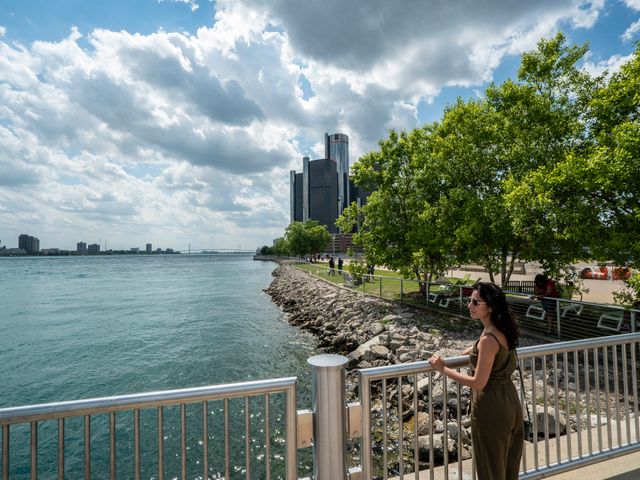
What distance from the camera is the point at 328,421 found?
2.42 meters

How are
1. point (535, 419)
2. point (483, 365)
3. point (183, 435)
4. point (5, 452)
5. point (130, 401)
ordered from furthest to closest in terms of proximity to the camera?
point (535, 419)
point (483, 365)
point (183, 435)
point (130, 401)
point (5, 452)

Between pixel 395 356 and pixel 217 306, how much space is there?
18963mm

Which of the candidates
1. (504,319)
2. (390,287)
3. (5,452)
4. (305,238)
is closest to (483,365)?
(504,319)

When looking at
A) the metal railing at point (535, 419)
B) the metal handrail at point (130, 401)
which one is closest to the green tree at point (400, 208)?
the metal railing at point (535, 419)

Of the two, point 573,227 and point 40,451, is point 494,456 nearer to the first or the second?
point 573,227

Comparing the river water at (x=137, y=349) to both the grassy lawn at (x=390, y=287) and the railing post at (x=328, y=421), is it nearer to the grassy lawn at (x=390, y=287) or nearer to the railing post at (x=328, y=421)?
the grassy lawn at (x=390, y=287)

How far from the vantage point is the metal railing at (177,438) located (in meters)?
2.09

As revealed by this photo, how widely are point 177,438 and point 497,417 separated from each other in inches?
312

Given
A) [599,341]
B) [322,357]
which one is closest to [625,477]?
[599,341]

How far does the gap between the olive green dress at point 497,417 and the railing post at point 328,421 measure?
38.9 inches

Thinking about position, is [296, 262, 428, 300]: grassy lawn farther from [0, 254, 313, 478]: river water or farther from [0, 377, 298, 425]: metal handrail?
[0, 377, 298, 425]: metal handrail

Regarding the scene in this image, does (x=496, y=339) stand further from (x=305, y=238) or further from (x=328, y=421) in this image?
(x=305, y=238)

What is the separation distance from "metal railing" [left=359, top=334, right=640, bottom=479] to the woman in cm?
28

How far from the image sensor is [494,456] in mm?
2516
